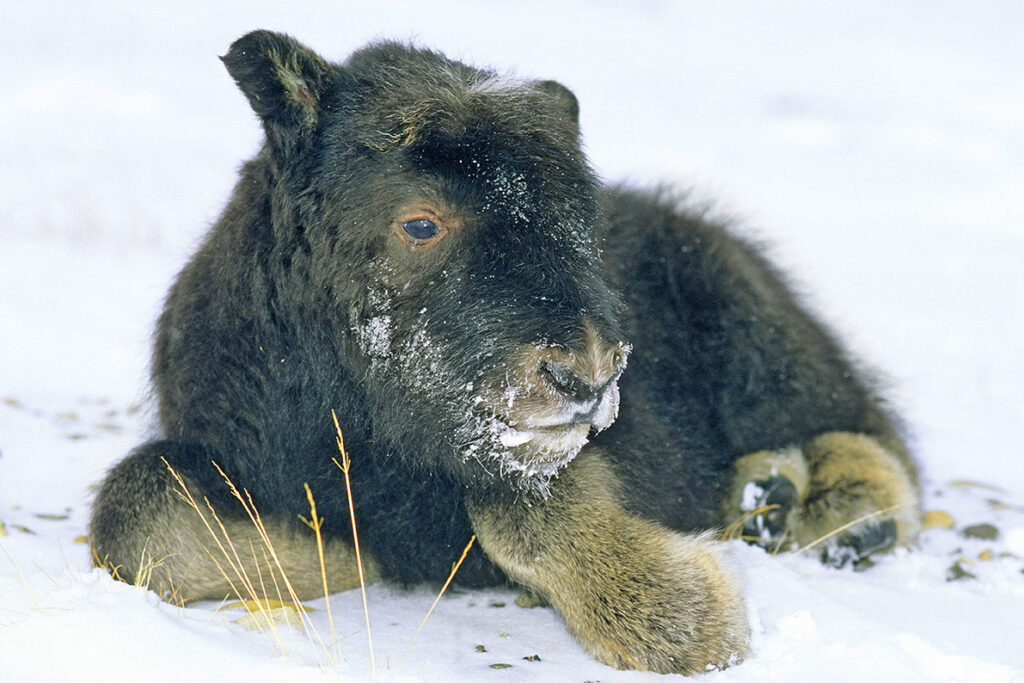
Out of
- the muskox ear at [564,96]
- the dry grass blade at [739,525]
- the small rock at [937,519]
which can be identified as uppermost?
the muskox ear at [564,96]

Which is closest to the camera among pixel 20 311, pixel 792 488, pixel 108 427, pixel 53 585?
pixel 53 585

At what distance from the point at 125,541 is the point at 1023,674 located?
3510mm

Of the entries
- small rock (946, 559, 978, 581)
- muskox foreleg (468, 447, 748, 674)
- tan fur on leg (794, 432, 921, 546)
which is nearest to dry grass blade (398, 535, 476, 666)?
muskox foreleg (468, 447, 748, 674)

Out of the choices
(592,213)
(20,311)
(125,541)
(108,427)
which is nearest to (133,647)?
(125,541)

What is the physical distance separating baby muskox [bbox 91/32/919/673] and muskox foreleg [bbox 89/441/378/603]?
1 cm

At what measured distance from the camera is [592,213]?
3.79m

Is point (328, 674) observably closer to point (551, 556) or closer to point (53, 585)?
point (551, 556)

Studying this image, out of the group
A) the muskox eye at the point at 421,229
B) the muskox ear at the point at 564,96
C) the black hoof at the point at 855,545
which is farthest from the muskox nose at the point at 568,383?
the black hoof at the point at 855,545

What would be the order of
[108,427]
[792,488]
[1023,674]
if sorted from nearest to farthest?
[1023,674], [792,488], [108,427]

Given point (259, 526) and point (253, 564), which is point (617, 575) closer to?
point (259, 526)

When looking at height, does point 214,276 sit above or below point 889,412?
above

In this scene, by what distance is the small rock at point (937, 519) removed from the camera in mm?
5938

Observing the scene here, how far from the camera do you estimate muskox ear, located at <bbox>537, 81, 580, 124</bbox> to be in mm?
4410

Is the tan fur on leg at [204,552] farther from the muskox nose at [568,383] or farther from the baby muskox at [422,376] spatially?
the muskox nose at [568,383]
